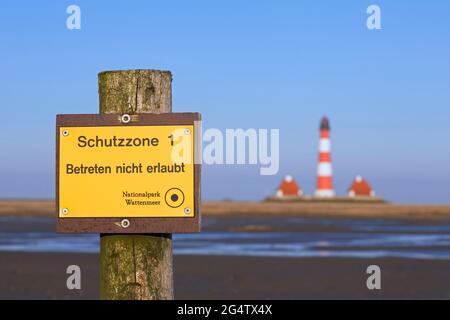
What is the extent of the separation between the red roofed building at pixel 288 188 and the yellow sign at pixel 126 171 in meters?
103

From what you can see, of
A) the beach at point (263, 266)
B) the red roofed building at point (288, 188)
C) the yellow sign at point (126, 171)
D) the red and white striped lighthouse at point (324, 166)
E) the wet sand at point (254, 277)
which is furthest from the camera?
the red roofed building at point (288, 188)

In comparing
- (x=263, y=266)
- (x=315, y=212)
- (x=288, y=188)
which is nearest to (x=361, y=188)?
(x=288, y=188)

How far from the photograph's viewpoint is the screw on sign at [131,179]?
4.96 meters

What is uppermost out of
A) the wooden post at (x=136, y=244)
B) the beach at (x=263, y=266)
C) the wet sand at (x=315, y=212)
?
the wooden post at (x=136, y=244)

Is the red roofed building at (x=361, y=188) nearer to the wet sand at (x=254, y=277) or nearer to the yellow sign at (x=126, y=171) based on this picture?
the wet sand at (x=254, y=277)

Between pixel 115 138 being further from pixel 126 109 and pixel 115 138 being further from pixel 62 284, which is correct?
pixel 62 284

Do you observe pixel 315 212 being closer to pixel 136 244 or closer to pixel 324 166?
pixel 324 166

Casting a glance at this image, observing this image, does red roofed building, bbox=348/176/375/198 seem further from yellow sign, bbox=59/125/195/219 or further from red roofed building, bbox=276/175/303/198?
yellow sign, bbox=59/125/195/219

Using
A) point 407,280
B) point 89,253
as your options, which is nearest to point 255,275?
point 407,280

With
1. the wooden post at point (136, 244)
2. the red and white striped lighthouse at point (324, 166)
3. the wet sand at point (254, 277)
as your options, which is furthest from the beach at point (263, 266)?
the red and white striped lighthouse at point (324, 166)

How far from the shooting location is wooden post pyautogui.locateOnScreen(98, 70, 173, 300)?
5023mm

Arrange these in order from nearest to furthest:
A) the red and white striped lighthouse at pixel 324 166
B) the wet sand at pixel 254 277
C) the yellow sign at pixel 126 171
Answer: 1. the yellow sign at pixel 126 171
2. the wet sand at pixel 254 277
3. the red and white striped lighthouse at pixel 324 166

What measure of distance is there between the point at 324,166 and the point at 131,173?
84397 millimetres

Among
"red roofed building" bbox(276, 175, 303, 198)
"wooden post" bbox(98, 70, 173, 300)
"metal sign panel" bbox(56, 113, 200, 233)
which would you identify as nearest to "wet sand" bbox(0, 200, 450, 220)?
"red roofed building" bbox(276, 175, 303, 198)
